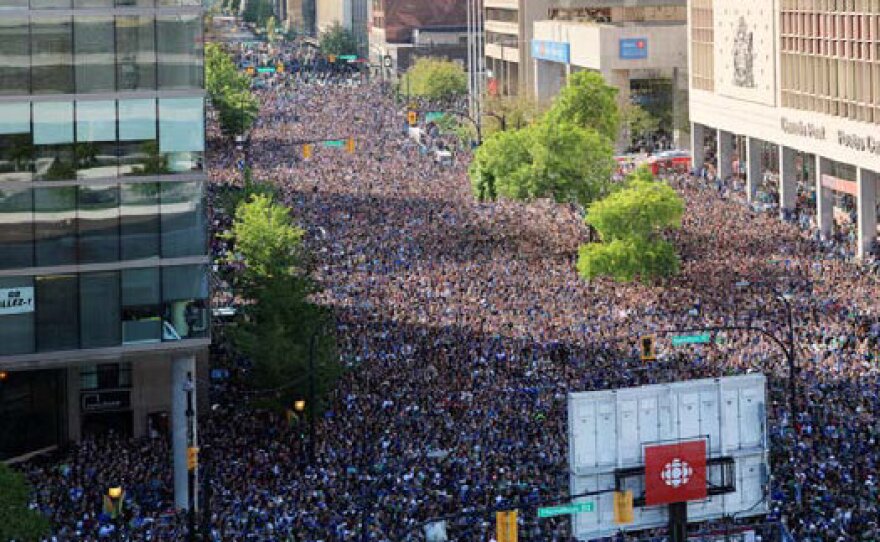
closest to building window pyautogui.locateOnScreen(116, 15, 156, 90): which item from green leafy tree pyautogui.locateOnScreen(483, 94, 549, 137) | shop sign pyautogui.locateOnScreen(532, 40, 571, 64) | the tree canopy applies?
green leafy tree pyautogui.locateOnScreen(483, 94, 549, 137)

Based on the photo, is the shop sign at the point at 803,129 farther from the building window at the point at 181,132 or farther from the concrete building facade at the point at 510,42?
the concrete building facade at the point at 510,42

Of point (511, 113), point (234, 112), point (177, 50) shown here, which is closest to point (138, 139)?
point (177, 50)

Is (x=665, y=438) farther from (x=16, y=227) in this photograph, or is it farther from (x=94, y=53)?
(x=94, y=53)

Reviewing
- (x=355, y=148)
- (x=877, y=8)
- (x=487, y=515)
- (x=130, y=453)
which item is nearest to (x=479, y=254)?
(x=877, y=8)

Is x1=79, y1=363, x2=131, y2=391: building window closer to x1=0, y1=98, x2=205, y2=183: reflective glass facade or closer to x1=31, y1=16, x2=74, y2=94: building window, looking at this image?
x1=0, y1=98, x2=205, y2=183: reflective glass facade

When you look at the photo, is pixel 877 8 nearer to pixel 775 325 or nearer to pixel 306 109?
pixel 775 325
